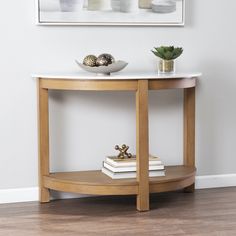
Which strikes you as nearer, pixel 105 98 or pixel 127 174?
pixel 127 174

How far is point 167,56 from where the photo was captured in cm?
288

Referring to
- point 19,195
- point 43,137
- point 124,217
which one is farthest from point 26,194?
point 124,217

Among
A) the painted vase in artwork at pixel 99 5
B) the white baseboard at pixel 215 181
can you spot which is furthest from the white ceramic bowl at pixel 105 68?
the white baseboard at pixel 215 181

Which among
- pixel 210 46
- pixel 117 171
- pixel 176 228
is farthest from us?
pixel 210 46

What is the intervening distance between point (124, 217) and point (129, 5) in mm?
1126

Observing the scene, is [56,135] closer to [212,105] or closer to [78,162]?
[78,162]

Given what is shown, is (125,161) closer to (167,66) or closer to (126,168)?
(126,168)

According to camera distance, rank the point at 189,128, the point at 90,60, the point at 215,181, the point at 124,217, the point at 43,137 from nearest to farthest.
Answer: the point at 124,217 → the point at 90,60 → the point at 43,137 → the point at 189,128 → the point at 215,181

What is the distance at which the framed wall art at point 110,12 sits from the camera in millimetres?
2932

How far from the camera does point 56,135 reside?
9.96 ft

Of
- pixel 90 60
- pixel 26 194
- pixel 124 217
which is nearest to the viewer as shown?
pixel 124 217

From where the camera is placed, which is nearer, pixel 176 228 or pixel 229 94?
pixel 176 228

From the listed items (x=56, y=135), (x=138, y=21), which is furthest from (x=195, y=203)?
(x=138, y=21)

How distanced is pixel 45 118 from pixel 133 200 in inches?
24.9
